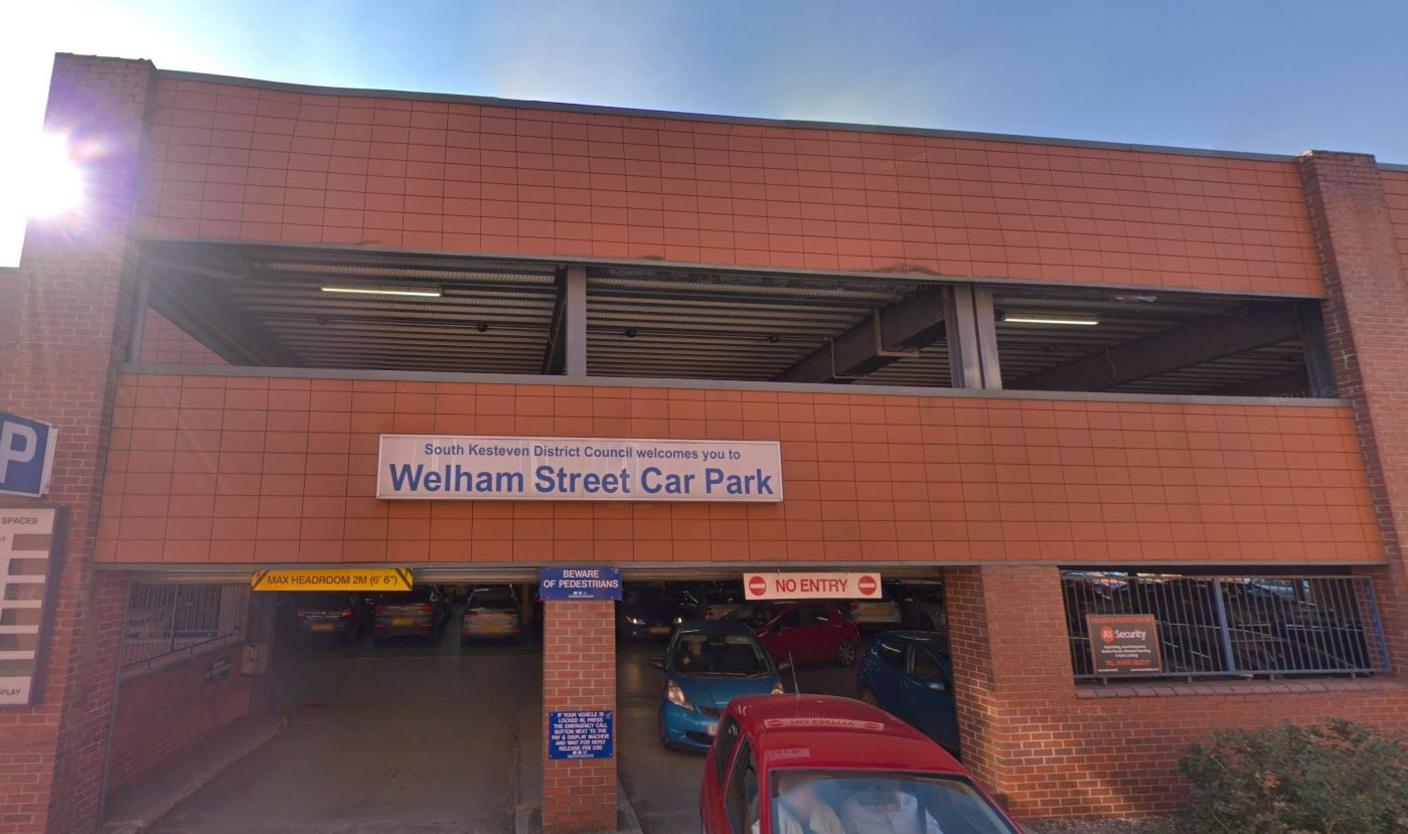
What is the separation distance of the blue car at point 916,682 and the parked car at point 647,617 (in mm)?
6689

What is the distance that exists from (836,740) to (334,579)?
5.23m

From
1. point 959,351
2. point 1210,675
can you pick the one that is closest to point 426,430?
point 959,351

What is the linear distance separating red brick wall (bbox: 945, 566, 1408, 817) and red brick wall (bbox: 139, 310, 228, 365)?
12560 mm

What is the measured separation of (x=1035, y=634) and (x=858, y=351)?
4826mm

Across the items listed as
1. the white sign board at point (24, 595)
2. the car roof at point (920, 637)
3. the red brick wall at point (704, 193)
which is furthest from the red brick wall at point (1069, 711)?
the white sign board at point (24, 595)

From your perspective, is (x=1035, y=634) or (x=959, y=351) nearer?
(x=1035, y=634)

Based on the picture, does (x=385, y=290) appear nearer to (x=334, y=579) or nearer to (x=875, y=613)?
(x=334, y=579)

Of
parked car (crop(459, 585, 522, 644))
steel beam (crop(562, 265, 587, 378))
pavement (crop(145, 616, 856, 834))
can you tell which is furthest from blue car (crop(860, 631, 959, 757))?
parked car (crop(459, 585, 522, 644))

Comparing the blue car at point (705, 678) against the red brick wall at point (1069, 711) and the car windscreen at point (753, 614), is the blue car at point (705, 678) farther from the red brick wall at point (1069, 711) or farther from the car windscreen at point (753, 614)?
the car windscreen at point (753, 614)

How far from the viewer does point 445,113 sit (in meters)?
8.08

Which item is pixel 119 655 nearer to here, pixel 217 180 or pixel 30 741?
Answer: pixel 30 741

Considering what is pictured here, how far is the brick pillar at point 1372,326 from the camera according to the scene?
8.44 meters

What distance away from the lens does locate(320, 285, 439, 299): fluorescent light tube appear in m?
8.51

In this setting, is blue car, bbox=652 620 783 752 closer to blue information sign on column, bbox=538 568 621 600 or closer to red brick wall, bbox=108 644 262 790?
blue information sign on column, bbox=538 568 621 600
